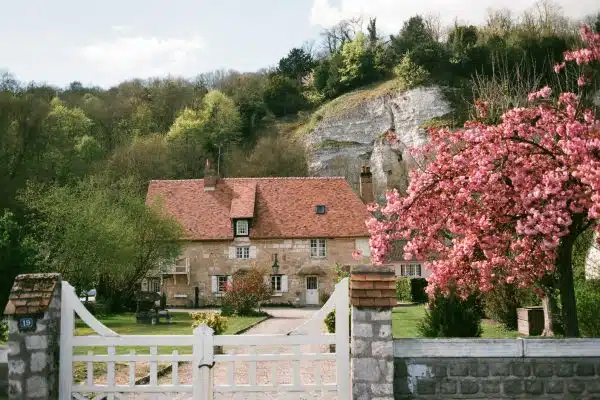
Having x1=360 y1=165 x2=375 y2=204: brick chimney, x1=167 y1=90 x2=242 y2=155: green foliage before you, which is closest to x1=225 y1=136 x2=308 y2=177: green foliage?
x1=167 y1=90 x2=242 y2=155: green foliage

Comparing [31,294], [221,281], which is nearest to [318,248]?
[221,281]

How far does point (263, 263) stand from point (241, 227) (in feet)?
8.84

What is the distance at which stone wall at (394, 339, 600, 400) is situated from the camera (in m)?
7.63

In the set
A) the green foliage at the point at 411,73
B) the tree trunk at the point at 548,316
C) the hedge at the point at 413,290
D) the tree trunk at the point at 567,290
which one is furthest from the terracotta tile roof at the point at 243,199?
the tree trunk at the point at 567,290

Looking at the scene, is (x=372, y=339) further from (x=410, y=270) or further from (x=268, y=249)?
(x=410, y=270)

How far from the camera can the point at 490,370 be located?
7641mm

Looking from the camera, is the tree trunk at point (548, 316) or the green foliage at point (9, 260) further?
the tree trunk at point (548, 316)

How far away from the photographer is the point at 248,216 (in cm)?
4019

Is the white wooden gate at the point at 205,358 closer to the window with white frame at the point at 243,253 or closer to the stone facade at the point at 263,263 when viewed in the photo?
the stone facade at the point at 263,263

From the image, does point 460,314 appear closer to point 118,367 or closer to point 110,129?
point 118,367

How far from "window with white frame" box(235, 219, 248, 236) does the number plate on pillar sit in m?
32.7

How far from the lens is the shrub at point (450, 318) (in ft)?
45.9

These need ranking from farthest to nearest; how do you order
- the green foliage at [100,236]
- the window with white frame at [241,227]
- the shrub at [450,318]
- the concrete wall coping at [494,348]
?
the window with white frame at [241,227], the green foliage at [100,236], the shrub at [450,318], the concrete wall coping at [494,348]

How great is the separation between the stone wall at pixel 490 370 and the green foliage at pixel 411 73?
61419 millimetres
